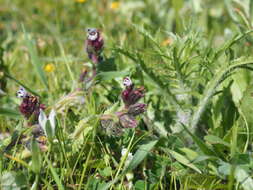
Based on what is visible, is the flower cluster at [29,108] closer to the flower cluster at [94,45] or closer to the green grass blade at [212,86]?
the flower cluster at [94,45]

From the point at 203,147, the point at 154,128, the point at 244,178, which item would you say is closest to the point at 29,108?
the point at 154,128

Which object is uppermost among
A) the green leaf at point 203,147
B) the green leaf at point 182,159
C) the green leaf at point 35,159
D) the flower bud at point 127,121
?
the flower bud at point 127,121

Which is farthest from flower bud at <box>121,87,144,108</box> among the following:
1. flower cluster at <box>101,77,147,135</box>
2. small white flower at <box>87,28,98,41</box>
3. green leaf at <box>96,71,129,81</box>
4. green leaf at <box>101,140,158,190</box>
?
small white flower at <box>87,28,98,41</box>

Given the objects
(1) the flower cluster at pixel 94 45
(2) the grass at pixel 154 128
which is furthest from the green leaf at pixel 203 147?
(1) the flower cluster at pixel 94 45

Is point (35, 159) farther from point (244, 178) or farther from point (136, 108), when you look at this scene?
point (244, 178)

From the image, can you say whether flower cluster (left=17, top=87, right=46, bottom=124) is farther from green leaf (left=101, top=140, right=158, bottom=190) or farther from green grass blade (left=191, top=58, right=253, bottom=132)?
green grass blade (left=191, top=58, right=253, bottom=132)
